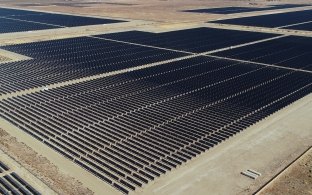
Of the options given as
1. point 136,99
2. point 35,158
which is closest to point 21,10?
point 136,99

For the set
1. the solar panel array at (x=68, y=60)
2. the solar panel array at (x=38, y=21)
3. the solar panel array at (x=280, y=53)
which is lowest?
the solar panel array at (x=38, y=21)

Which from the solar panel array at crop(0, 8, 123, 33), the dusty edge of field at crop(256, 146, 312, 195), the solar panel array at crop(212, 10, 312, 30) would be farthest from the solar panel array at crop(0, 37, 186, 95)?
the solar panel array at crop(212, 10, 312, 30)

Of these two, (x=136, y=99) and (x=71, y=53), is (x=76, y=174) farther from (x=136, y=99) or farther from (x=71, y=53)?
(x=71, y=53)

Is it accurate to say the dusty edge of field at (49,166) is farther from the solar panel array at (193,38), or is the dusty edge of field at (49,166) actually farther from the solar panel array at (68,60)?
the solar panel array at (193,38)

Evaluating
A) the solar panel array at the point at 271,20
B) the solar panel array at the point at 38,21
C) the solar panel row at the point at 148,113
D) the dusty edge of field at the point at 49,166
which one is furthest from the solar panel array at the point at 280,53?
the solar panel array at the point at 38,21

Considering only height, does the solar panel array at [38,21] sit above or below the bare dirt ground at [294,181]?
below

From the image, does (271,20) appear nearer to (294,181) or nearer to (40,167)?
(294,181)

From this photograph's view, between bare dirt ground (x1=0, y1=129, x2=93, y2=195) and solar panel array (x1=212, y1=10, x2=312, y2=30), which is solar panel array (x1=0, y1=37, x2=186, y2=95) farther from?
solar panel array (x1=212, y1=10, x2=312, y2=30)
